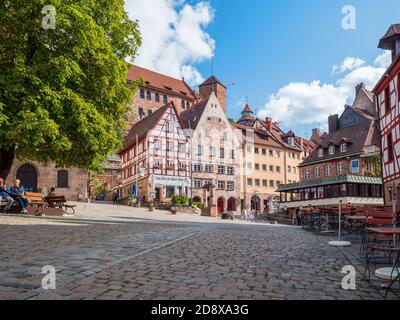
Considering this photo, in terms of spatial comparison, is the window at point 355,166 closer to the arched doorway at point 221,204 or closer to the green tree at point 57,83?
the arched doorway at point 221,204

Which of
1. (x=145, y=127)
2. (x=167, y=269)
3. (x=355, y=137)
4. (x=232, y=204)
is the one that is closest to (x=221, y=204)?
(x=232, y=204)

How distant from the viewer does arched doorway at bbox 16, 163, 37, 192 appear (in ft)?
128

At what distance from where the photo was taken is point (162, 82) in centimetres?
7744

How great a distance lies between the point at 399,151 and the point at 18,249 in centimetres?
2238

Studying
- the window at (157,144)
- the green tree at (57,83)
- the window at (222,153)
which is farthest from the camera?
the window at (222,153)

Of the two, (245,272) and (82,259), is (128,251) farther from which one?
(245,272)

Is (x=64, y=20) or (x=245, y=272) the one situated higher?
(x=64, y=20)

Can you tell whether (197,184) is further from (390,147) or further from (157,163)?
(390,147)

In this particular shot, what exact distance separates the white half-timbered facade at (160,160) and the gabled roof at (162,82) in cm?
2020

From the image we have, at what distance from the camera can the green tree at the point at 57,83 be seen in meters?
14.5

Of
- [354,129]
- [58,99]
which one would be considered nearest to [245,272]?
[58,99]

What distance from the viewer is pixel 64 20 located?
1460 cm

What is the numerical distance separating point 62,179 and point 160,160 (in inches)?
567

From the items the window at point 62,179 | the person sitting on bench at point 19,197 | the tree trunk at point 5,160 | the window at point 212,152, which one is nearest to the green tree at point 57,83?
the tree trunk at point 5,160
